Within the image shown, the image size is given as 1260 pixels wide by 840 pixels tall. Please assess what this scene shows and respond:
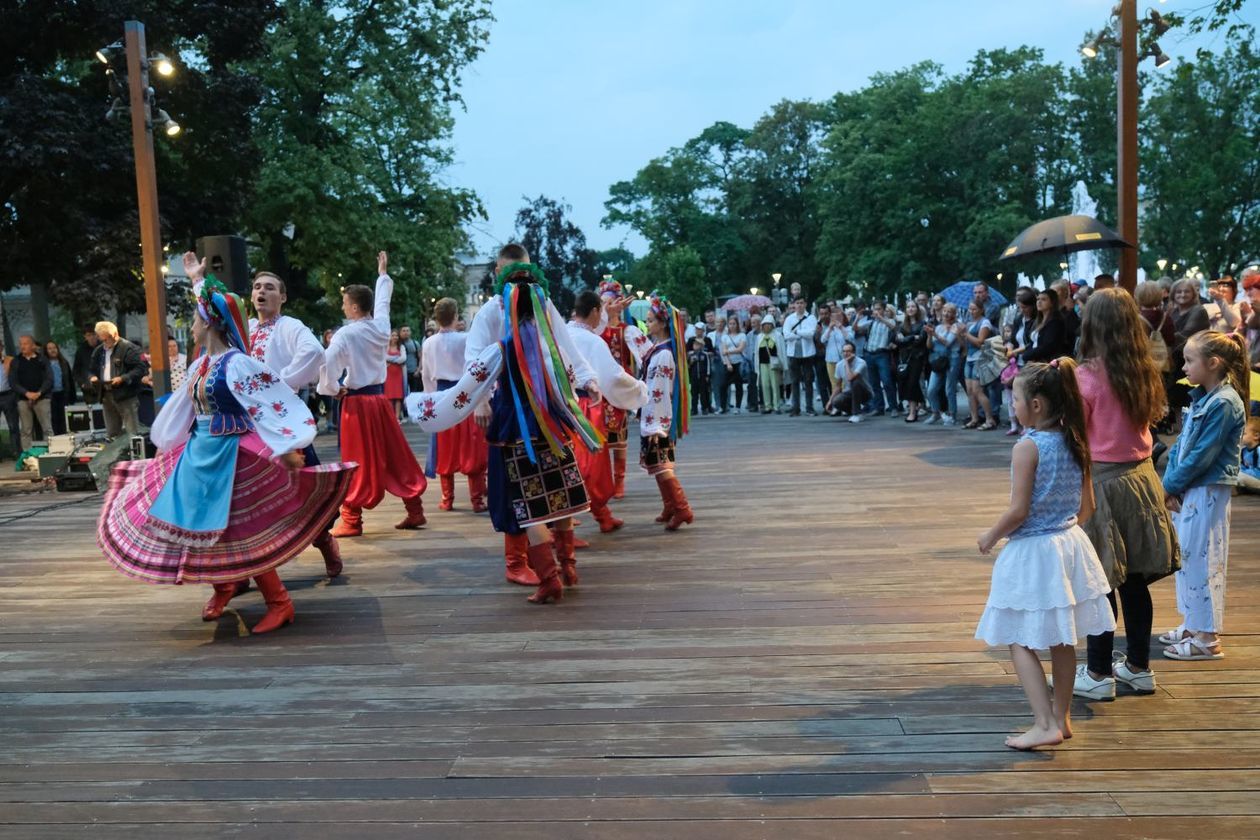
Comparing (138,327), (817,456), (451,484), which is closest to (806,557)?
(451,484)

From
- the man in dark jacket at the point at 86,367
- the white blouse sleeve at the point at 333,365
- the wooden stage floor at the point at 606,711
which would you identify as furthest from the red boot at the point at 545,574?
the man in dark jacket at the point at 86,367

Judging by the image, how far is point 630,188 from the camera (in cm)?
7331

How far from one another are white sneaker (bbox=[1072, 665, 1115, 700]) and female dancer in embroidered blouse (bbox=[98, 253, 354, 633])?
355 cm

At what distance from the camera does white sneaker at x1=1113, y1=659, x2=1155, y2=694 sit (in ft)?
14.1

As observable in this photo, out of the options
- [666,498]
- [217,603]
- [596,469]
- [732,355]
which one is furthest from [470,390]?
[732,355]

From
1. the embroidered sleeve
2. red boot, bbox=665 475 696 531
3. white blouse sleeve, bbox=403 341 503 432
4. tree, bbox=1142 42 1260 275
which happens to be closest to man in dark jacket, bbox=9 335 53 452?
red boot, bbox=665 475 696 531

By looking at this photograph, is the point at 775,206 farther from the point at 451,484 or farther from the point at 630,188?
the point at 451,484

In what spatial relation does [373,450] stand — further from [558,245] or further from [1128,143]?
[558,245]

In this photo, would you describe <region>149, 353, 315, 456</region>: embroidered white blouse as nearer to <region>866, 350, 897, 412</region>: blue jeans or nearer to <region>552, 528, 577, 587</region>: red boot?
<region>552, 528, 577, 587</region>: red boot

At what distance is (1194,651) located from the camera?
470cm

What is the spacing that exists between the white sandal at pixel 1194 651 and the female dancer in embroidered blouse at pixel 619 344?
181 inches

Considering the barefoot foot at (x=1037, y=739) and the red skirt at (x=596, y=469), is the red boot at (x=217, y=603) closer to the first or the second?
the red skirt at (x=596, y=469)

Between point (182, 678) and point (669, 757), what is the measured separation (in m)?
2.39

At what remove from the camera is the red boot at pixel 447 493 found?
1016cm
